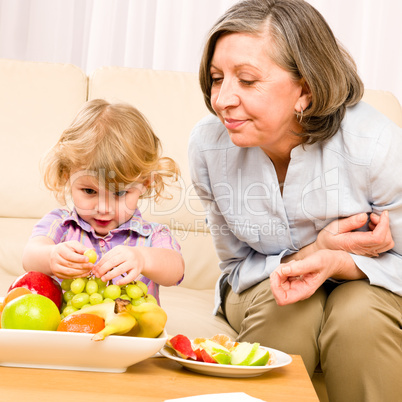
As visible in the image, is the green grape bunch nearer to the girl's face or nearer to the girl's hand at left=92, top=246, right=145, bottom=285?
the girl's hand at left=92, top=246, right=145, bottom=285

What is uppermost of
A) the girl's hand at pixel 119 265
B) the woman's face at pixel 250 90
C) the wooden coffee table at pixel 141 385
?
the woman's face at pixel 250 90

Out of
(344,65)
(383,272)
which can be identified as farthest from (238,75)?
(383,272)

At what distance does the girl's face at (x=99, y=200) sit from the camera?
136 centimetres

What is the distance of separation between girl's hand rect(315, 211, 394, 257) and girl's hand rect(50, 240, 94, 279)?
618 millimetres

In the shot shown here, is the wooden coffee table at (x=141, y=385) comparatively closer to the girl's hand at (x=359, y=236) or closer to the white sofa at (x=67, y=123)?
the girl's hand at (x=359, y=236)

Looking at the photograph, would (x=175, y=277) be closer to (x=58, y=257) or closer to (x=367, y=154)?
(x=58, y=257)

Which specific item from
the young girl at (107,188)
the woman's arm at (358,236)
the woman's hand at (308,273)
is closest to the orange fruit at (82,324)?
the young girl at (107,188)

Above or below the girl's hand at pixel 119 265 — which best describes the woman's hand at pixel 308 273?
below

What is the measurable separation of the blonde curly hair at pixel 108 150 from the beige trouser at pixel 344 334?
0.43 meters

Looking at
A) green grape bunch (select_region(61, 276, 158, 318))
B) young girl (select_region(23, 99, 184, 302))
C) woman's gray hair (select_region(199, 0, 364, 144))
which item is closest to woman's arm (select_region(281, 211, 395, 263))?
woman's gray hair (select_region(199, 0, 364, 144))

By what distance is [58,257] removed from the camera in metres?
1.07

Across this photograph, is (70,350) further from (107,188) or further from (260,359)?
(107,188)

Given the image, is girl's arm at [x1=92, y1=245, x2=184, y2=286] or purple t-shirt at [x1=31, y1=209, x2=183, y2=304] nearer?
girl's arm at [x1=92, y1=245, x2=184, y2=286]

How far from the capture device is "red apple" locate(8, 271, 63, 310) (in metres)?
1.04
